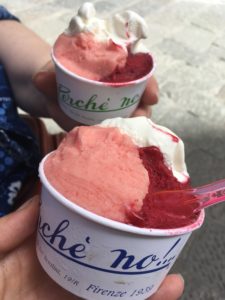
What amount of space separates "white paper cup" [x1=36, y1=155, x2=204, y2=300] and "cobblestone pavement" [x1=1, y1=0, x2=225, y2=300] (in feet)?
1.43

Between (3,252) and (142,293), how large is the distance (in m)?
0.18

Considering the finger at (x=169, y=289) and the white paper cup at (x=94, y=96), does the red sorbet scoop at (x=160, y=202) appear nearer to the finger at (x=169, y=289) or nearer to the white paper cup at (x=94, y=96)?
the finger at (x=169, y=289)

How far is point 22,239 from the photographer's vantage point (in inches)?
22.5

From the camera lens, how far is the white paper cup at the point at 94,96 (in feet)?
2.42

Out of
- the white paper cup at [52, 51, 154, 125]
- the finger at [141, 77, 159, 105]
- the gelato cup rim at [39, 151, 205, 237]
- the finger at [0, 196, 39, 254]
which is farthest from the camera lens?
the finger at [141, 77, 159, 105]

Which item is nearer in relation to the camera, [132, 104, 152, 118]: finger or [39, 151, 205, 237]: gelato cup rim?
[39, 151, 205, 237]: gelato cup rim

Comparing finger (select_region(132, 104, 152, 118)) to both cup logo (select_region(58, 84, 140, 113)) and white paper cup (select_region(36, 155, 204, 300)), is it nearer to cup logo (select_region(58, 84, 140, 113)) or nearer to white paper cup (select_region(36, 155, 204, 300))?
cup logo (select_region(58, 84, 140, 113))

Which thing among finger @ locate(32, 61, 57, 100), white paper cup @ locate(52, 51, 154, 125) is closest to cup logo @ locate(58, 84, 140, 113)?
white paper cup @ locate(52, 51, 154, 125)

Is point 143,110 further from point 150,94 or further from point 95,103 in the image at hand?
point 95,103

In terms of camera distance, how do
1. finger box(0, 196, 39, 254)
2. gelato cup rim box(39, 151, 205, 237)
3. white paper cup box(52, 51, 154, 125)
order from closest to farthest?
1. gelato cup rim box(39, 151, 205, 237)
2. finger box(0, 196, 39, 254)
3. white paper cup box(52, 51, 154, 125)

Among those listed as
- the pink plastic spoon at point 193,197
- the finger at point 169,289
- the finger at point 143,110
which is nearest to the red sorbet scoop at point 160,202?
the pink plastic spoon at point 193,197

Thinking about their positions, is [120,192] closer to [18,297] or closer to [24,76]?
[18,297]

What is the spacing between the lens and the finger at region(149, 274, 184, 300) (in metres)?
0.59

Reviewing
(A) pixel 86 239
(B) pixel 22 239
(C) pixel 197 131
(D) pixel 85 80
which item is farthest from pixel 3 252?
(C) pixel 197 131
